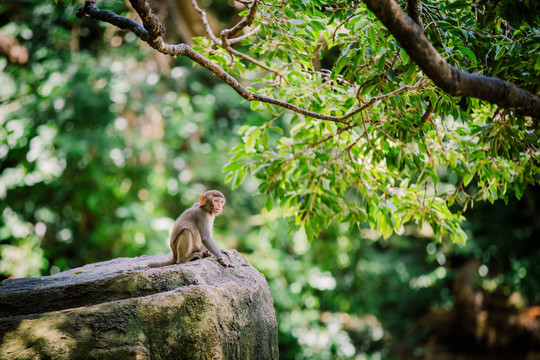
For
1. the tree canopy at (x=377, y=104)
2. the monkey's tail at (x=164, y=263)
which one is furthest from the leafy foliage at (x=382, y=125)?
the monkey's tail at (x=164, y=263)

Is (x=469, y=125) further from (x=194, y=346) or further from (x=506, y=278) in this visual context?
(x=506, y=278)

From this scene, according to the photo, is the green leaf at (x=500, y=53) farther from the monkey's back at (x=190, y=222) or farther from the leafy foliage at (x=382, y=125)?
the monkey's back at (x=190, y=222)

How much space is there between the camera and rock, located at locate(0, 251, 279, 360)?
252 centimetres

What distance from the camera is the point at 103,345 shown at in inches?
101

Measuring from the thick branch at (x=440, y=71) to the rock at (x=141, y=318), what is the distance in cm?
180

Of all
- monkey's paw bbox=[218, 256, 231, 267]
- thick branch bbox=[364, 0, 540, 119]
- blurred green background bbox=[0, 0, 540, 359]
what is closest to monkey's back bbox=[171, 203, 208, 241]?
monkey's paw bbox=[218, 256, 231, 267]

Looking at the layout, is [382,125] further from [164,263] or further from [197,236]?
[164,263]

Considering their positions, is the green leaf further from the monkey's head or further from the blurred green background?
the blurred green background

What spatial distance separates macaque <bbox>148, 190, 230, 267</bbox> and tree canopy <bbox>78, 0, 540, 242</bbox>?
43cm

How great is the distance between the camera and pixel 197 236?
413cm

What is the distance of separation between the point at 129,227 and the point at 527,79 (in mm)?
6642

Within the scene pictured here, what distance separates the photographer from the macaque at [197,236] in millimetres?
A: 3969

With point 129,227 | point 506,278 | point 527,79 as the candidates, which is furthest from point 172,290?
point 506,278

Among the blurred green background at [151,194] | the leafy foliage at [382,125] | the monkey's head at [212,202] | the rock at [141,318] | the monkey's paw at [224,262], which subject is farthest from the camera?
the blurred green background at [151,194]
